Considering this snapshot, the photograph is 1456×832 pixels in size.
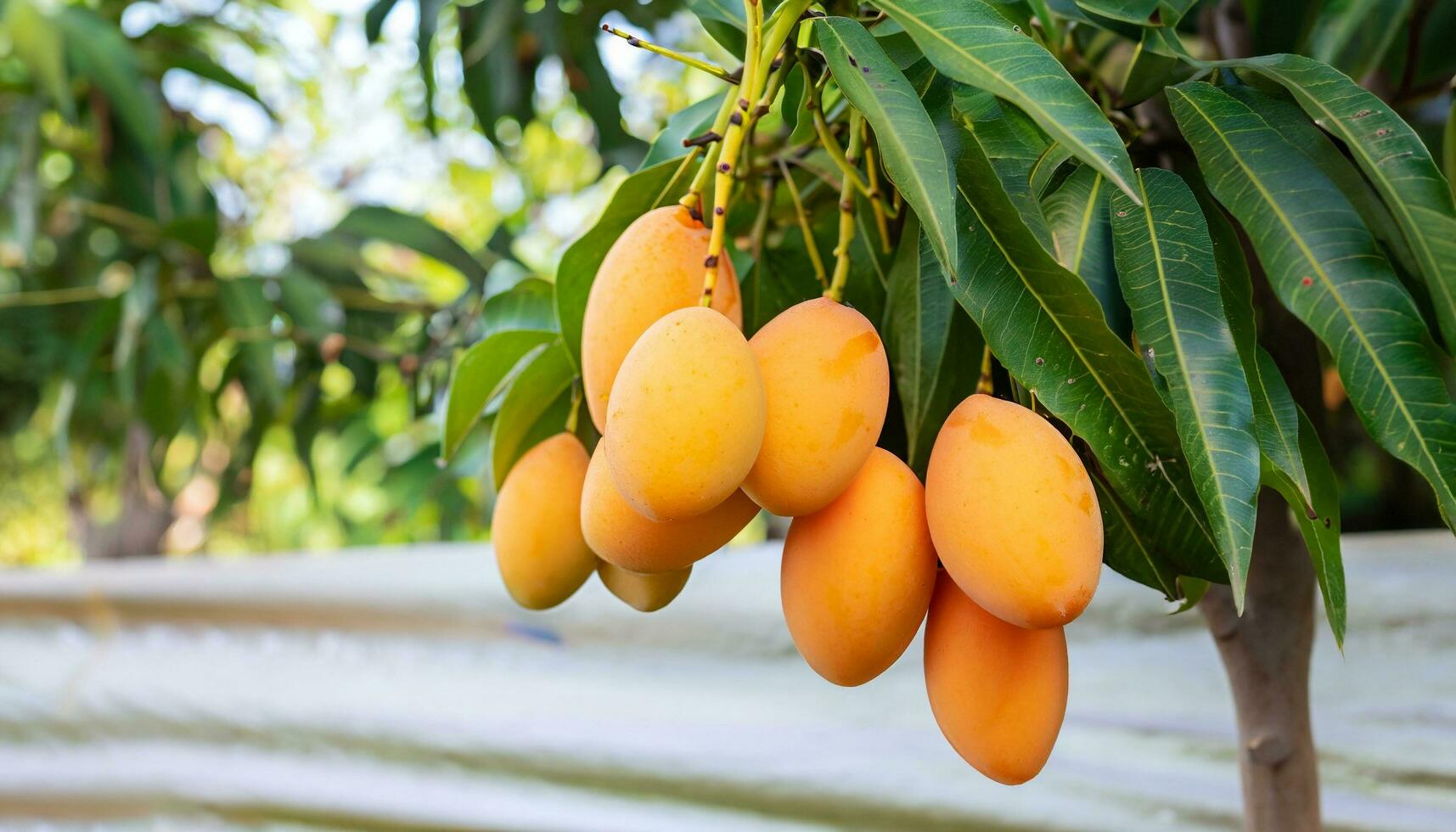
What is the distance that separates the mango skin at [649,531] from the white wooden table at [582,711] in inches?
17.0

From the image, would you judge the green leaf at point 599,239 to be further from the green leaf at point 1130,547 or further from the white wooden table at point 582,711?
the white wooden table at point 582,711

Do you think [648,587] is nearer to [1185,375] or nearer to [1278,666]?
[1185,375]

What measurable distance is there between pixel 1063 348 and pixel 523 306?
11.0 inches

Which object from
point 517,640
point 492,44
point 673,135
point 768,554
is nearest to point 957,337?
point 673,135

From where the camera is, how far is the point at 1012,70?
29 centimetres

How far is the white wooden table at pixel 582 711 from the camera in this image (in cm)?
68

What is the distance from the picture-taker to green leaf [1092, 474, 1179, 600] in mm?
334

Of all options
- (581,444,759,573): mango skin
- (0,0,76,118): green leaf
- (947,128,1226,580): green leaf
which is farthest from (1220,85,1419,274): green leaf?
(0,0,76,118): green leaf

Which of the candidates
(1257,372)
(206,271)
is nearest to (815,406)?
(1257,372)

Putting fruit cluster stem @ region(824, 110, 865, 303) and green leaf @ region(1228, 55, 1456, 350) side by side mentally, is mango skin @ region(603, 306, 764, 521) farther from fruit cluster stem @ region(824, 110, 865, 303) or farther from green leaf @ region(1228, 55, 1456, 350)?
green leaf @ region(1228, 55, 1456, 350)

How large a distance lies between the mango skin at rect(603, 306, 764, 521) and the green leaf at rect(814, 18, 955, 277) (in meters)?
0.06

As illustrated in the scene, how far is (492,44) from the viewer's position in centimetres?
98

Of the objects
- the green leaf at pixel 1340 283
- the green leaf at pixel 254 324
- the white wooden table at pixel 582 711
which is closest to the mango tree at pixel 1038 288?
the green leaf at pixel 1340 283

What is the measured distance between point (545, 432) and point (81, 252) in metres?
1.14
